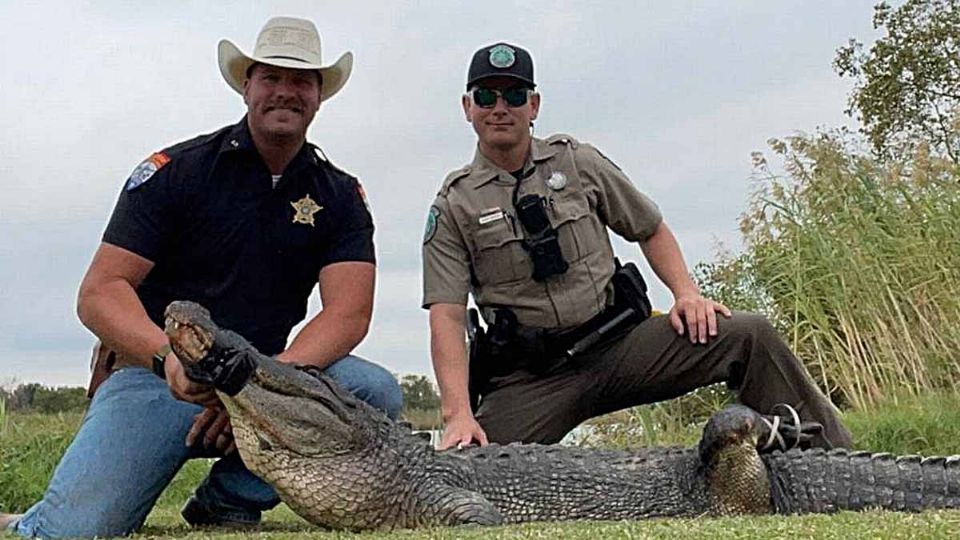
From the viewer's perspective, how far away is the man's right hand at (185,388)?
344 centimetres

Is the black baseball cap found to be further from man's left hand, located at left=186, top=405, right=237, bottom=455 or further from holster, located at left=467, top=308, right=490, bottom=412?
man's left hand, located at left=186, top=405, right=237, bottom=455

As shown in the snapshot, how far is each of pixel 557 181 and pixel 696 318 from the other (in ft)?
2.64

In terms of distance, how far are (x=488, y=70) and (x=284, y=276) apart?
1.20m

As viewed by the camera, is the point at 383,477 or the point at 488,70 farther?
the point at 488,70

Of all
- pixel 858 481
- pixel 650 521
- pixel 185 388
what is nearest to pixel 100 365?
pixel 185 388

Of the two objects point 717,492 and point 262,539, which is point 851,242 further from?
point 262,539

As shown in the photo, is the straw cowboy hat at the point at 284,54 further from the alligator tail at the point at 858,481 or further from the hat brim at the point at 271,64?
the alligator tail at the point at 858,481

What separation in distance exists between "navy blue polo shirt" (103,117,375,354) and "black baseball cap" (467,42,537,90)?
33.7 inches

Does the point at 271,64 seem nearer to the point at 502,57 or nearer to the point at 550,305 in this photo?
the point at 502,57

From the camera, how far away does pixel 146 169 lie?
13.9ft

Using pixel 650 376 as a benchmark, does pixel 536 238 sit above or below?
above

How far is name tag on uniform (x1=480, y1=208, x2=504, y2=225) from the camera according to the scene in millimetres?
4984

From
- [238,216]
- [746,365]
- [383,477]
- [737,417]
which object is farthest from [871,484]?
[238,216]

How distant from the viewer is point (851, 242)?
841 centimetres
